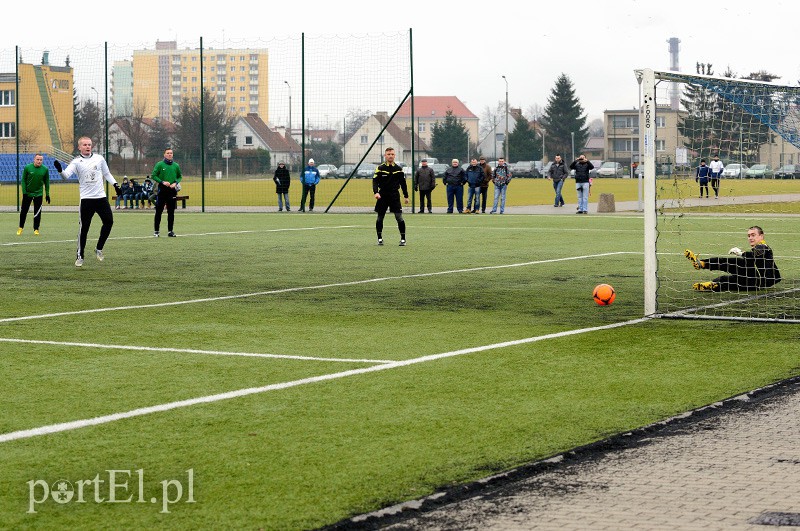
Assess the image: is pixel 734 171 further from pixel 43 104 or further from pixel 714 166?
pixel 43 104

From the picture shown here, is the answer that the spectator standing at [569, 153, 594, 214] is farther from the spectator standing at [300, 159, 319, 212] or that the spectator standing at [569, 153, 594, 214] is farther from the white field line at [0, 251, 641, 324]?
the white field line at [0, 251, 641, 324]

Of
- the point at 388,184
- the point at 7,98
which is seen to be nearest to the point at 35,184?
the point at 388,184

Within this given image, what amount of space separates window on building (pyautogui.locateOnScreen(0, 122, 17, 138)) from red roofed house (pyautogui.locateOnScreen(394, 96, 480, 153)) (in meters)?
20.6

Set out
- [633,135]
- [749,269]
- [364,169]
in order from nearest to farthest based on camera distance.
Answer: [749,269] → [364,169] → [633,135]

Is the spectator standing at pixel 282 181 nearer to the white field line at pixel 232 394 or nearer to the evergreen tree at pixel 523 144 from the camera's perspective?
Result: the white field line at pixel 232 394

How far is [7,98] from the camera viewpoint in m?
55.1

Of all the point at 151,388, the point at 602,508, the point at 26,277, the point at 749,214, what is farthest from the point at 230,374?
the point at 749,214

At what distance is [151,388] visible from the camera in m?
8.64

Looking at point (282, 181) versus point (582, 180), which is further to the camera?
point (282, 181)

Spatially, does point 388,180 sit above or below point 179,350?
above

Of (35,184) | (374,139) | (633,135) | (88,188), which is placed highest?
(633,135)

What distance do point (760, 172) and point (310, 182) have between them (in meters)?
23.5

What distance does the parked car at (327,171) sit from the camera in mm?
42031

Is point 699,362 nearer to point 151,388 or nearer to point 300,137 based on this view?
point 151,388
